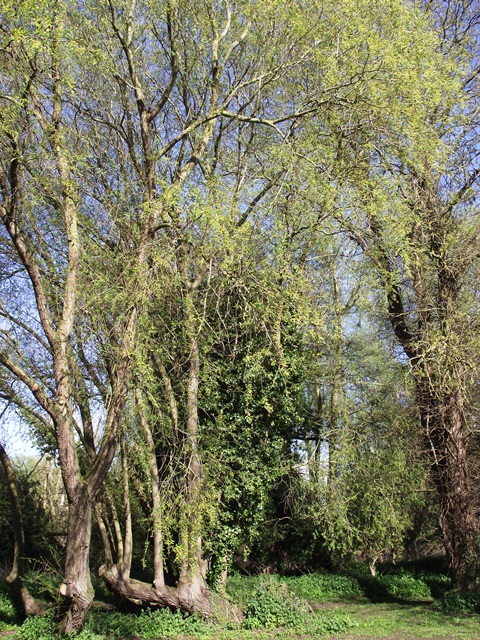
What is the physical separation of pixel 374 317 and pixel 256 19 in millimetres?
8498

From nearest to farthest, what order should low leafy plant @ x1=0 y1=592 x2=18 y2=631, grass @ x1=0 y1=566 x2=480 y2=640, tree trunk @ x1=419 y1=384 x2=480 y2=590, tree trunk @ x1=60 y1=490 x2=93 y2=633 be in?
tree trunk @ x1=60 y1=490 x2=93 y2=633, grass @ x1=0 y1=566 x2=480 y2=640, low leafy plant @ x1=0 y1=592 x2=18 y2=631, tree trunk @ x1=419 y1=384 x2=480 y2=590

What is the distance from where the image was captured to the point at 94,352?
921 centimetres

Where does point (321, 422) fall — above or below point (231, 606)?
above

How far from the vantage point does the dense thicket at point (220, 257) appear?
317 inches

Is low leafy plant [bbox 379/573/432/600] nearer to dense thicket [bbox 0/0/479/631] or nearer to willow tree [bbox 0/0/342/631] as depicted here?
dense thicket [bbox 0/0/479/631]

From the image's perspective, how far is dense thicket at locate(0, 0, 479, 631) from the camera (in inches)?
317

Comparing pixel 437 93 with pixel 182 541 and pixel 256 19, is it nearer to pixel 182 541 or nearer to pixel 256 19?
pixel 256 19

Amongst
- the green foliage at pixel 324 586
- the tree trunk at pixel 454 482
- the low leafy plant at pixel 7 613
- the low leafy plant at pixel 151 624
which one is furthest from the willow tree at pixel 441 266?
the low leafy plant at pixel 7 613

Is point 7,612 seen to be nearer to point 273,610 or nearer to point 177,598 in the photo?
point 177,598

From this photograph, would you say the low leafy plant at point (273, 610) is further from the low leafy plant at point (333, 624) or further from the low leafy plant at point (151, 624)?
the low leafy plant at point (151, 624)

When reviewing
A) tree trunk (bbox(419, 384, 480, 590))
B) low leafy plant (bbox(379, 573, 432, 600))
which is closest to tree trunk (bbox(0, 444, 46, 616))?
tree trunk (bbox(419, 384, 480, 590))

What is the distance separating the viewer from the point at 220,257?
9539 millimetres

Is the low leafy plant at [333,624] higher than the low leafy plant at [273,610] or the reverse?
the reverse

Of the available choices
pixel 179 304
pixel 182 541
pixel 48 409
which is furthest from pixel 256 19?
pixel 182 541
